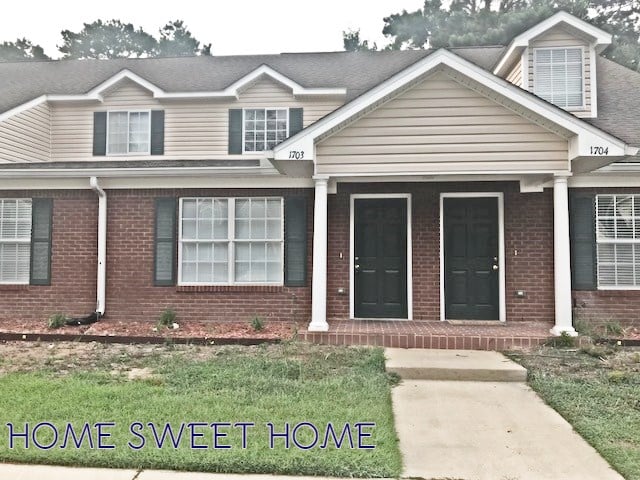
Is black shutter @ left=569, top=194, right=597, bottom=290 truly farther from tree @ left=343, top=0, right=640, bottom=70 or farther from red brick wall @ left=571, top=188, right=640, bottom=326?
tree @ left=343, top=0, right=640, bottom=70

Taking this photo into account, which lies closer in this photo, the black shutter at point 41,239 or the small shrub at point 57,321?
the small shrub at point 57,321

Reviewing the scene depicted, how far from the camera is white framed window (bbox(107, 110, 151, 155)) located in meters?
9.84

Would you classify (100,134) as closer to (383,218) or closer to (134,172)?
Result: (134,172)

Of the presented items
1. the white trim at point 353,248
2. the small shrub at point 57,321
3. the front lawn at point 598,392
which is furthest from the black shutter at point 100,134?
the front lawn at point 598,392

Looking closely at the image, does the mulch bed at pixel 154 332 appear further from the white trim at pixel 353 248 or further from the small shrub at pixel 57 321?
the white trim at pixel 353 248

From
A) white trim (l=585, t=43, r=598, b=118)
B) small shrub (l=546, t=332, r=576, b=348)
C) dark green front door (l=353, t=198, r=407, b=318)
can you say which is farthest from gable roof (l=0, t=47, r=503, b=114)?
small shrub (l=546, t=332, r=576, b=348)

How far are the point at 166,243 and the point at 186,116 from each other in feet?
10.2

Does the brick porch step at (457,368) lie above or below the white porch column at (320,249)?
below

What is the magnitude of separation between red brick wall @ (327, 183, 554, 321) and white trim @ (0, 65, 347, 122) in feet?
8.44

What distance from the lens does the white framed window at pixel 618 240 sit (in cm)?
766

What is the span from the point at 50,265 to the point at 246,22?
31582 mm

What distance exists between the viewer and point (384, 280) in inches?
317

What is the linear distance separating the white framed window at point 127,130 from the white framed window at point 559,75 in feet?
25.2

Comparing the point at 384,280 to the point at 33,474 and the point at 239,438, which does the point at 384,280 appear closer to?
the point at 239,438
